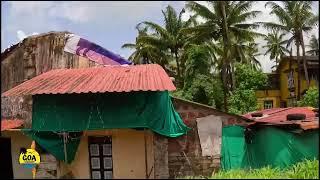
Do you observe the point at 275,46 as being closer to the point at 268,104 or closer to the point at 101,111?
the point at 268,104

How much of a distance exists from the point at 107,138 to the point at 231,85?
18.8 m

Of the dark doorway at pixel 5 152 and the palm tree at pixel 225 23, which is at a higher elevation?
the palm tree at pixel 225 23

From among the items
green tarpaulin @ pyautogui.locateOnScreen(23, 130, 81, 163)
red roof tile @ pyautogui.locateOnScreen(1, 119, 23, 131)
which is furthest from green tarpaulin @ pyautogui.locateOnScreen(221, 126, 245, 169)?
red roof tile @ pyautogui.locateOnScreen(1, 119, 23, 131)

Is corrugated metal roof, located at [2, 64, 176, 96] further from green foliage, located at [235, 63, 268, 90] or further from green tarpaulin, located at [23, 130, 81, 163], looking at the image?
green foliage, located at [235, 63, 268, 90]

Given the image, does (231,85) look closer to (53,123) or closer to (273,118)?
(273,118)

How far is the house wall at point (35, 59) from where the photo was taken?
12922 mm

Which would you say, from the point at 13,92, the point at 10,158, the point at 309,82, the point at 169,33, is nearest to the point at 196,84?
the point at 169,33

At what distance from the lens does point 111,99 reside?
11.0 metres

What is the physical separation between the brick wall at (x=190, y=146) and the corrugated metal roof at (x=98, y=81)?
52.1 inches

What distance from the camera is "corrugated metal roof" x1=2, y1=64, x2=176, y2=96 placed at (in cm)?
1005

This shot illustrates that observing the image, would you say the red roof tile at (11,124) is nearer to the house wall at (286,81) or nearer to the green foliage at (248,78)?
the green foliage at (248,78)

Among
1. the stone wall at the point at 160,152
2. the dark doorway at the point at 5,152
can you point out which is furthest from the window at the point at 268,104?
the dark doorway at the point at 5,152

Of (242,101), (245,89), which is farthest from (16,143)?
(245,89)

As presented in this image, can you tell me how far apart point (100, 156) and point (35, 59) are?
336 centimetres
